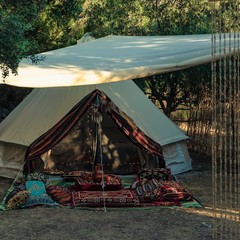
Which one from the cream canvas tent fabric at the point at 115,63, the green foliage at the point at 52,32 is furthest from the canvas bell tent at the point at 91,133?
the cream canvas tent fabric at the point at 115,63

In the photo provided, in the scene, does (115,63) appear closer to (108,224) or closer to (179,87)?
(108,224)

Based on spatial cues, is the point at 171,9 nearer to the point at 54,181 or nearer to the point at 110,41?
the point at 110,41

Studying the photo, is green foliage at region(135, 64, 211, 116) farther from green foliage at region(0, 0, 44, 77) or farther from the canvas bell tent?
green foliage at region(0, 0, 44, 77)

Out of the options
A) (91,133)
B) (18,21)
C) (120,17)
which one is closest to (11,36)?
(18,21)

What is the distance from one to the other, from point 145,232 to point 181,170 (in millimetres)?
2976

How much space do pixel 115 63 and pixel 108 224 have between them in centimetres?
178

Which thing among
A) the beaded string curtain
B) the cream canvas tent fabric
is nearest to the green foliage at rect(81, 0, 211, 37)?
the cream canvas tent fabric

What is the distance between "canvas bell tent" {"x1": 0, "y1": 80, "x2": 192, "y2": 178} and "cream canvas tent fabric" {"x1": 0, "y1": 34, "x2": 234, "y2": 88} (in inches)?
43.2

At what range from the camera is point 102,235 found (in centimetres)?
467

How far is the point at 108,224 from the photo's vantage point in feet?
16.4

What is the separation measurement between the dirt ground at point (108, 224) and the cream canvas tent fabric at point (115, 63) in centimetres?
142

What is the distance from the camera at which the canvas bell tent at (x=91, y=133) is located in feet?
22.9

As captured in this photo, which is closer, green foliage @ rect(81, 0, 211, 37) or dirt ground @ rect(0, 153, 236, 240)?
dirt ground @ rect(0, 153, 236, 240)

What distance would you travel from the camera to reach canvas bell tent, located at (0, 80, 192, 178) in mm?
6988
